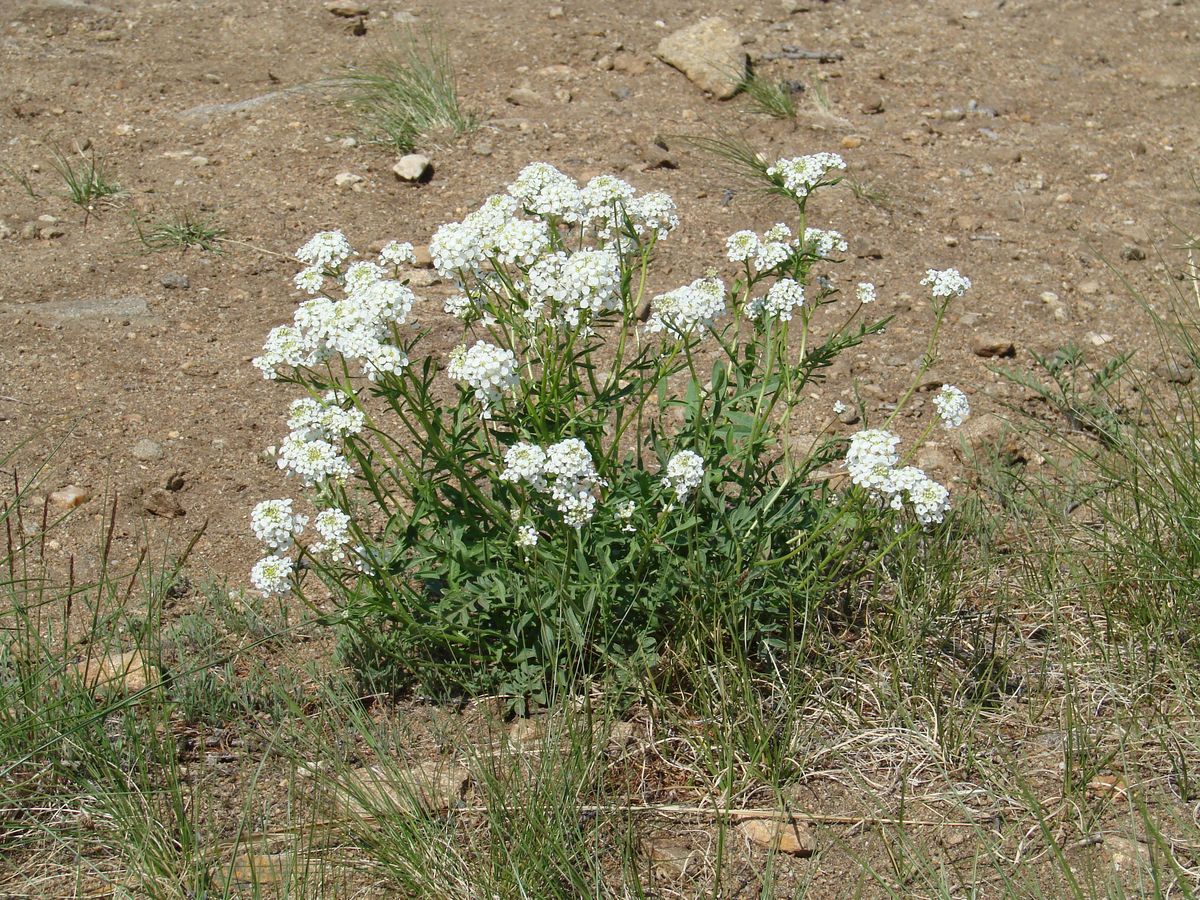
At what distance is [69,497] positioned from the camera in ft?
13.0

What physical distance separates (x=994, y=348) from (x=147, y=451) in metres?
3.31

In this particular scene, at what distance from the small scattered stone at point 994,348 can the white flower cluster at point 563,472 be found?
2740mm

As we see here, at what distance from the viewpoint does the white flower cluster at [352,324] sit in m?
2.60

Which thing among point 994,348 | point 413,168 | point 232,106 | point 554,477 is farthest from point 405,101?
point 554,477

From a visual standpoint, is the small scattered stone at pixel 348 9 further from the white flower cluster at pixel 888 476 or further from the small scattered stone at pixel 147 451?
the white flower cluster at pixel 888 476

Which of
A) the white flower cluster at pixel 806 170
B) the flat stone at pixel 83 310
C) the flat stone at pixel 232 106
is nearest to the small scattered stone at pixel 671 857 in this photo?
the white flower cluster at pixel 806 170

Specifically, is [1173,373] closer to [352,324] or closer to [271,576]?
[352,324]

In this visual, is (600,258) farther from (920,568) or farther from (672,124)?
(672,124)

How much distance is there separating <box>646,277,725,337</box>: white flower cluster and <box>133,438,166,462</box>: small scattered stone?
2128 mm

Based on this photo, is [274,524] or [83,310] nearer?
[274,524]

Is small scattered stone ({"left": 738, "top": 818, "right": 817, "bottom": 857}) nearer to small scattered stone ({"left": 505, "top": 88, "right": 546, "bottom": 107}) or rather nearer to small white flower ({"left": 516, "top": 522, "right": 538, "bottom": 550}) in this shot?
small white flower ({"left": 516, "top": 522, "right": 538, "bottom": 550})

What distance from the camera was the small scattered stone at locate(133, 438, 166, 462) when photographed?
4156 millimetres

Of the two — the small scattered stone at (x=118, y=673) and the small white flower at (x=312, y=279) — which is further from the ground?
the small white flower at (x=312, y=279)

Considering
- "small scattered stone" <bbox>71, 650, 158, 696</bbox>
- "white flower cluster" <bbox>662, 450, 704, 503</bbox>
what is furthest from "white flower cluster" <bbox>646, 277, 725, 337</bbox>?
"small scattered stone" <bbox>71, 650, 158, 696</bbox>
